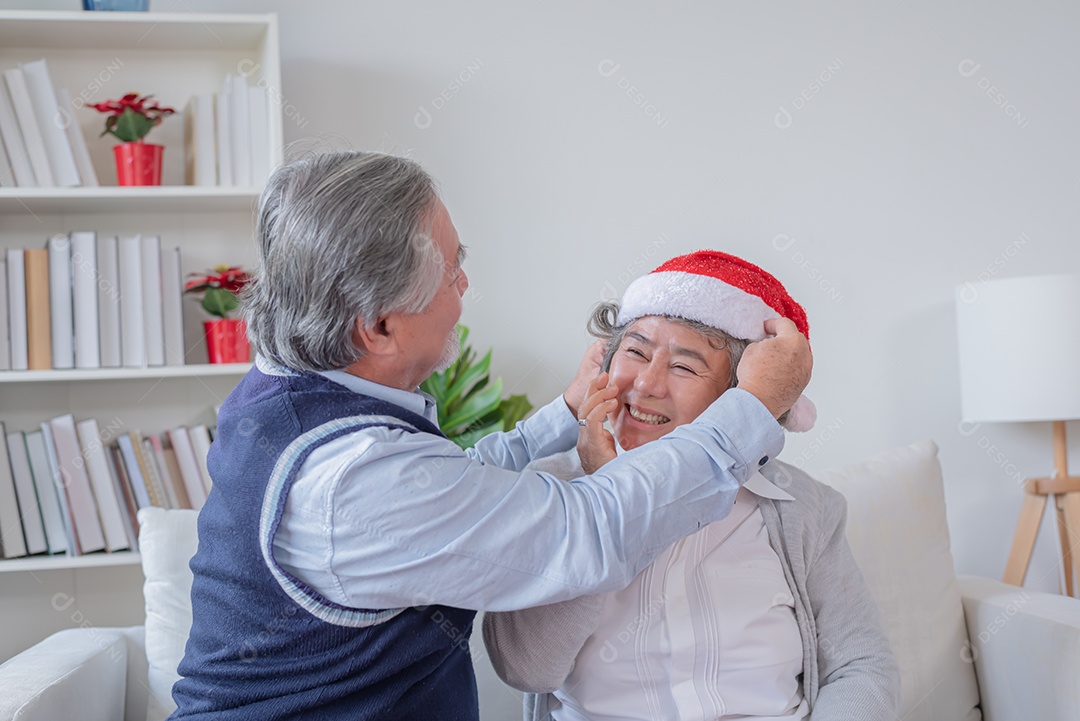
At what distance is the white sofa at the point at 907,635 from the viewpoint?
188 cm

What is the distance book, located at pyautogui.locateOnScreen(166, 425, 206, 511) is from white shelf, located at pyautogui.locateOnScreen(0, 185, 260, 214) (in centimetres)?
64

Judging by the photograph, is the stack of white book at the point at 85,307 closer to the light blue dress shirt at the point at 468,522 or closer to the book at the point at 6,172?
the book at the point at 6,172

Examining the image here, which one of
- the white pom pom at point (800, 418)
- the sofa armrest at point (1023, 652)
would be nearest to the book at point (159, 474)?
the white pom pom at point (800, 418)

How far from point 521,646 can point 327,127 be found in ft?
6.32

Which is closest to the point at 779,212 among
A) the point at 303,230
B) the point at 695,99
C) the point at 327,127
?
the point at 695,99

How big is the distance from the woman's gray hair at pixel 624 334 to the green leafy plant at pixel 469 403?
822 mm

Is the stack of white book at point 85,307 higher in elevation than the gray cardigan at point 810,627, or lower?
higher

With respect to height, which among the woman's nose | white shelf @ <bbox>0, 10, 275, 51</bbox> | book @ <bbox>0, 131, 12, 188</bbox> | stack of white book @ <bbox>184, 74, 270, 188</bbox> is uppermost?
white shelf @ <bbox>0, 10, 275, 51</bbox>

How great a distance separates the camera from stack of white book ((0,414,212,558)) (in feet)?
8.45

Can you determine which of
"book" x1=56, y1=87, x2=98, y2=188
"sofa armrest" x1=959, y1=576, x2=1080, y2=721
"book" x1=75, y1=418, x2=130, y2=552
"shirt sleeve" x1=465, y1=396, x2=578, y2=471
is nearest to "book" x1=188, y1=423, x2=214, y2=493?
"book" x1=75, y1=418, x2=130, y2=552

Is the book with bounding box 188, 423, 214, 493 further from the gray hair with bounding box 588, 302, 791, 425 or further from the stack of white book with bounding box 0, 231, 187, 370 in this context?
the gray hair with bounding box 588, 302, 791, 425

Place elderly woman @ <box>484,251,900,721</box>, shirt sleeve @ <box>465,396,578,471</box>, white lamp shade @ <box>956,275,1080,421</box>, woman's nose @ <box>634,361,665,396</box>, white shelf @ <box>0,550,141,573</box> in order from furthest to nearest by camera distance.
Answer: white lamp shade @ <box>956,275,1080,421</box>, white shelf @ <box>0,550,141,573</box>, shirt sleeve @ <box>465,396,578,471</box>, woman's nose @ <box>634,361,665,396</box>, elderly woman @ <box>484,251,900,721</box>

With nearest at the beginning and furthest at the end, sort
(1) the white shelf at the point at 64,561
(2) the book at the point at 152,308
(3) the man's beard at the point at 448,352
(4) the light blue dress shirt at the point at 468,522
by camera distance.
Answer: (4) the light blue dress shirt at the point at 468,522 < (3) the man's beard at the point at 448,352 < (1) the white shelf at the point at 64,561 < (2) the book at the point at 152,308

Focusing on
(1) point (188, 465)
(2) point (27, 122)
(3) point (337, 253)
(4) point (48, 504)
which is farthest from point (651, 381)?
(2) point (27, 122)
